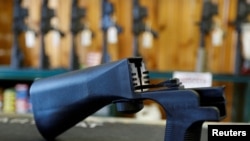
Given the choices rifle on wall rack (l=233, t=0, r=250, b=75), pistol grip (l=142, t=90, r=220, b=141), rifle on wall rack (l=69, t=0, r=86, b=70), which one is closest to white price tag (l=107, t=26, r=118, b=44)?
rifle on wall rack (l=69, t=0, r=86, b=70)

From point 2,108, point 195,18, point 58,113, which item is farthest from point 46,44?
point 58,113

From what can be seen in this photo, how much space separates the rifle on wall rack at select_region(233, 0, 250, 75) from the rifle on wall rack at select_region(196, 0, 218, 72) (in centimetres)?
9

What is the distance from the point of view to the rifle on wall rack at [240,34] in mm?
1407

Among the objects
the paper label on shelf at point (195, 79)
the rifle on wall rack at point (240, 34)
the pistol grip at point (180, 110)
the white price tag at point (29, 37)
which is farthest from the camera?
the white price tag at point (29, 37)

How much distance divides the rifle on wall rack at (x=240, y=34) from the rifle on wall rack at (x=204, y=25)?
0.30ft

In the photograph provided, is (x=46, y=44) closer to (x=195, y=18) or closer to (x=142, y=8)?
(x=142, y=8)

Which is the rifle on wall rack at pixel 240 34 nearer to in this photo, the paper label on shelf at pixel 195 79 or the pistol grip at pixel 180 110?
the paper label on shelf at pixel 195 79

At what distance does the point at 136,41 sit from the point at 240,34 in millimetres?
404

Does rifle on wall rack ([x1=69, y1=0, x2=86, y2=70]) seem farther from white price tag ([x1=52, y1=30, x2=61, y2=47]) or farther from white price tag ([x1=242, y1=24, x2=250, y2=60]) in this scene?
white price tag ([x1=242, y1=24, x2=250, y2=60])

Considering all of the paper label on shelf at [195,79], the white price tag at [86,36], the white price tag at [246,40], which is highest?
the white price tag at [86,36]

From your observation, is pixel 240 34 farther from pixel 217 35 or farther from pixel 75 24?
pixel 75 24

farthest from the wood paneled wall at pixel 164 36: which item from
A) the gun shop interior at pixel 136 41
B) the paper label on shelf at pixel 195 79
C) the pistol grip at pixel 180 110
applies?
the pistol grip at pixel 180 110

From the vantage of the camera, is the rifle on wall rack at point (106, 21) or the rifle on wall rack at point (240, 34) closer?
the rifle on wall rack at point (240, 34)

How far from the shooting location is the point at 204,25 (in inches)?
58.2
